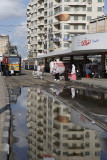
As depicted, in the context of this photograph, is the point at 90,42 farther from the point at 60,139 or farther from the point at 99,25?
the point at 60,139

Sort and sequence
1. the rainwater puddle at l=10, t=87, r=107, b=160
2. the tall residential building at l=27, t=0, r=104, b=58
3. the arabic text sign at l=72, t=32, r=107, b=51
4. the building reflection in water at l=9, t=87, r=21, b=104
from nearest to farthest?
1. the rainwater puddle at l=10, t=87, r=107, b=160
2. the building reflection in water at l=9, t=87, r=21, b=104
3. the arabic text sign at l=72, t=32, r=107, b=51
4. the tall residential building at l=27, t=0, r=104, b=58

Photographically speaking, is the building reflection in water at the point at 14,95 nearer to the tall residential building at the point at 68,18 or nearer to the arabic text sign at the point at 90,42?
the arabic text sign at the point at 90,42

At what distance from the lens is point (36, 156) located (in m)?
5.88

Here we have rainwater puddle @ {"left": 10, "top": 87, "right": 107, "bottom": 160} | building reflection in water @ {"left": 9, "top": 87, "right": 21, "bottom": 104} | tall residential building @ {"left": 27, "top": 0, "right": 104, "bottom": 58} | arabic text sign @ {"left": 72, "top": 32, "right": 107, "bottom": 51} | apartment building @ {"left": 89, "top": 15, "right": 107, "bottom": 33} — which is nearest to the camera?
→ rainwater puddle @ {"left": 10, "top": 87, "right": 107, "bottom": 160}

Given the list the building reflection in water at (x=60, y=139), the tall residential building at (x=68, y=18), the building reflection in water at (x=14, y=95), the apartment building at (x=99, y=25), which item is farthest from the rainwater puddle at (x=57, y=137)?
the tall residential building at (x=68, y=18)

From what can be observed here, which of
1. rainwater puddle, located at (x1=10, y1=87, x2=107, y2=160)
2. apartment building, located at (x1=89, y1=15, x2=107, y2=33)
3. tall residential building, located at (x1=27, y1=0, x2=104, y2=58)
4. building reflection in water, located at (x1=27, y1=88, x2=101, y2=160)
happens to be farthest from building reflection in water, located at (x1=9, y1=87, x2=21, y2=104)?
tall residential building, located at (x1=27, y1=0, x2=104, y2=58)

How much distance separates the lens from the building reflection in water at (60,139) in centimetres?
604

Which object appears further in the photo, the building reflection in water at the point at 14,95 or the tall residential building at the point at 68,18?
the tall residential building at the point at 68,18

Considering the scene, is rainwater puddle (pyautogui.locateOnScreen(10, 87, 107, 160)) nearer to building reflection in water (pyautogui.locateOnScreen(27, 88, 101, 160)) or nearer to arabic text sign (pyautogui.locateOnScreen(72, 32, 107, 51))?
building reflection in water (pyautogui.locateOnScreen(27, 88, 101, 160))

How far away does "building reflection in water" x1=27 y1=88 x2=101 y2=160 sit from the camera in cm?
604

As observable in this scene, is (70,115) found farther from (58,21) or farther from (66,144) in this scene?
(58,21)

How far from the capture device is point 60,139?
717 centimetres

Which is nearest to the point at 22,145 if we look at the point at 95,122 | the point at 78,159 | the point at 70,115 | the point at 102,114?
the point at 78,159

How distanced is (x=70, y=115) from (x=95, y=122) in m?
1.36
